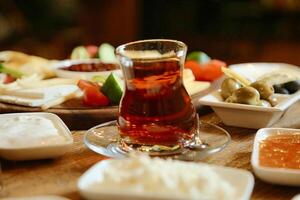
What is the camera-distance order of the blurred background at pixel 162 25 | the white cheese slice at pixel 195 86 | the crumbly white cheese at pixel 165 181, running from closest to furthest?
the crumbly white cheese at pixel 165 181
the white cheese slice at pixel 195 86
the blurred background at pixel 162 25

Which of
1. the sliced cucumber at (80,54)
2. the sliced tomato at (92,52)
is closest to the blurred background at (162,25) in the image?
the sliced tomato at (92,52)

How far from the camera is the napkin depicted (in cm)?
186

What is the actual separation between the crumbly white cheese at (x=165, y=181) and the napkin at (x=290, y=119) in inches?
26.8

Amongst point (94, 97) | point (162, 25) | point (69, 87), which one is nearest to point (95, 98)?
point (94, 97)

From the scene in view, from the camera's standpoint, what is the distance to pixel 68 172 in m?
1.47

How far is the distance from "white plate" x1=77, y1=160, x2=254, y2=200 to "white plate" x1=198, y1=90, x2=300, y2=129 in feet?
1.66

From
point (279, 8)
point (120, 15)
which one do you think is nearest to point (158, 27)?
point (120, 15)

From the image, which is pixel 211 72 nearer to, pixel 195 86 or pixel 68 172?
pixel 195 86

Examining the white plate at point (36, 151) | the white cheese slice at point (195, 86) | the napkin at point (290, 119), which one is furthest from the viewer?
the white cheese slice at point (195, 86)

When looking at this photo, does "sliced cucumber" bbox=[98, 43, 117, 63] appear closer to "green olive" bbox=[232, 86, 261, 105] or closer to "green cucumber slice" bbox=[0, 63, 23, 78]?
"green cucumber slice" bbox=[0, 63, 23, 78]

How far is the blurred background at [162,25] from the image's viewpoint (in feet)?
15.1

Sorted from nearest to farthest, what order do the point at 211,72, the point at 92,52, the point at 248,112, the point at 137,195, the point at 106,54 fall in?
the point at 137,195 < the point at 248,112 < the point at 211,72 < the point at 106,54 < the point at 92,52

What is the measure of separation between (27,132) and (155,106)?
1.07ft

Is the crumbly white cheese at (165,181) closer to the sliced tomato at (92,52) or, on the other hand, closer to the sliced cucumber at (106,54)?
the sliced cucumber at (106,54)
